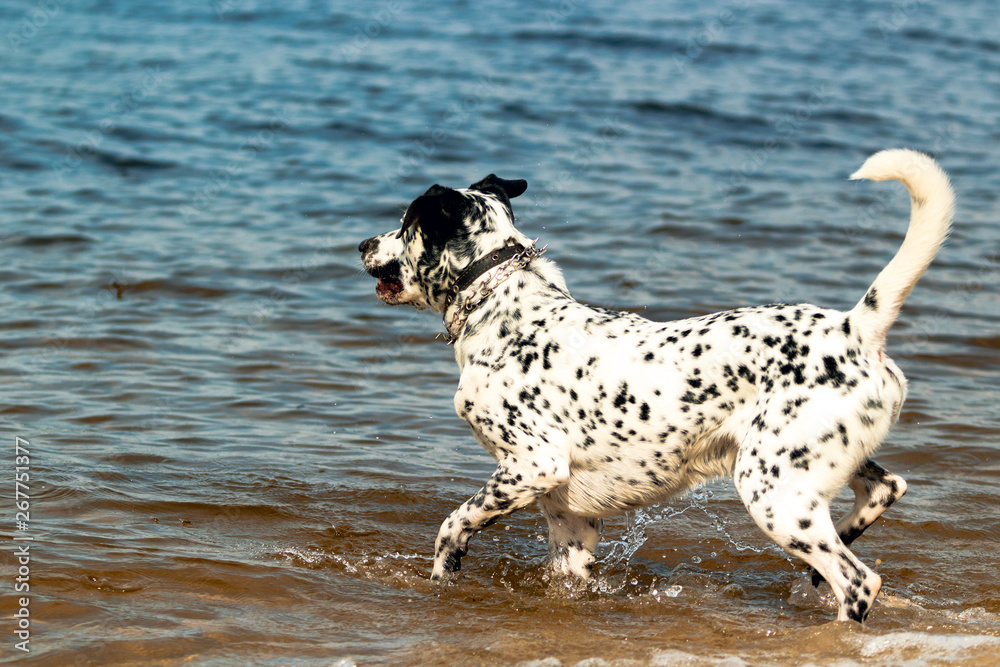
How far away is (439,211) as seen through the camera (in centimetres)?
475

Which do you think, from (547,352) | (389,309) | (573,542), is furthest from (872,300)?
(389,309)

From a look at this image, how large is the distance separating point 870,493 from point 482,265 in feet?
6.59

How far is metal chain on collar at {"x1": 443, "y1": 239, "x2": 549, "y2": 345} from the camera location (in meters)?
4.78

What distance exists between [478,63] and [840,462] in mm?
15509

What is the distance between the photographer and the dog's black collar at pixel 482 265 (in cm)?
480

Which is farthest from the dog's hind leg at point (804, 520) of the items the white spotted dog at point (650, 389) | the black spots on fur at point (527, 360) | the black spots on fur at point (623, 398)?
the black spots on fur at point (527, 360)

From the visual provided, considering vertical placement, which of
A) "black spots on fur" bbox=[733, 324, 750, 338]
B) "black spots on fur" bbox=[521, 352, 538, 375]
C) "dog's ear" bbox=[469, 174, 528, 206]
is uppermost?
"dog's ear" bbox=[469, 174, 528, 206]

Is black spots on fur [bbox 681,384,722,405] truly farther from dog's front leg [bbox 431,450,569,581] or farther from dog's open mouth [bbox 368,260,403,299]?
dog's open mouth [bbox 368,260,403,299]

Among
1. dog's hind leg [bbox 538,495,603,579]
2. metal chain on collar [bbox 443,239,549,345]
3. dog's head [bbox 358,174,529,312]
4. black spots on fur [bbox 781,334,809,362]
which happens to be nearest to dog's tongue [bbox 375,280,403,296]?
dog's head [bbox 358,174,529,312]

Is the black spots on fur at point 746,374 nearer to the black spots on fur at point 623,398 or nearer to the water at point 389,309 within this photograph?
the black spots on fur at point 623,398

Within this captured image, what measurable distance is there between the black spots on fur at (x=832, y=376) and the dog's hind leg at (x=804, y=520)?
339mm

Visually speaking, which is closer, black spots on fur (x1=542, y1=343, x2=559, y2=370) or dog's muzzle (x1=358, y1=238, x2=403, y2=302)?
black spots on fur (x1=542, y1=343, x2=559, y2=370)

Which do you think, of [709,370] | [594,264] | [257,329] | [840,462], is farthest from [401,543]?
[594,264]

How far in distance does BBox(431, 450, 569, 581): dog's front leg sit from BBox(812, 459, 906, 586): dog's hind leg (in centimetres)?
127
